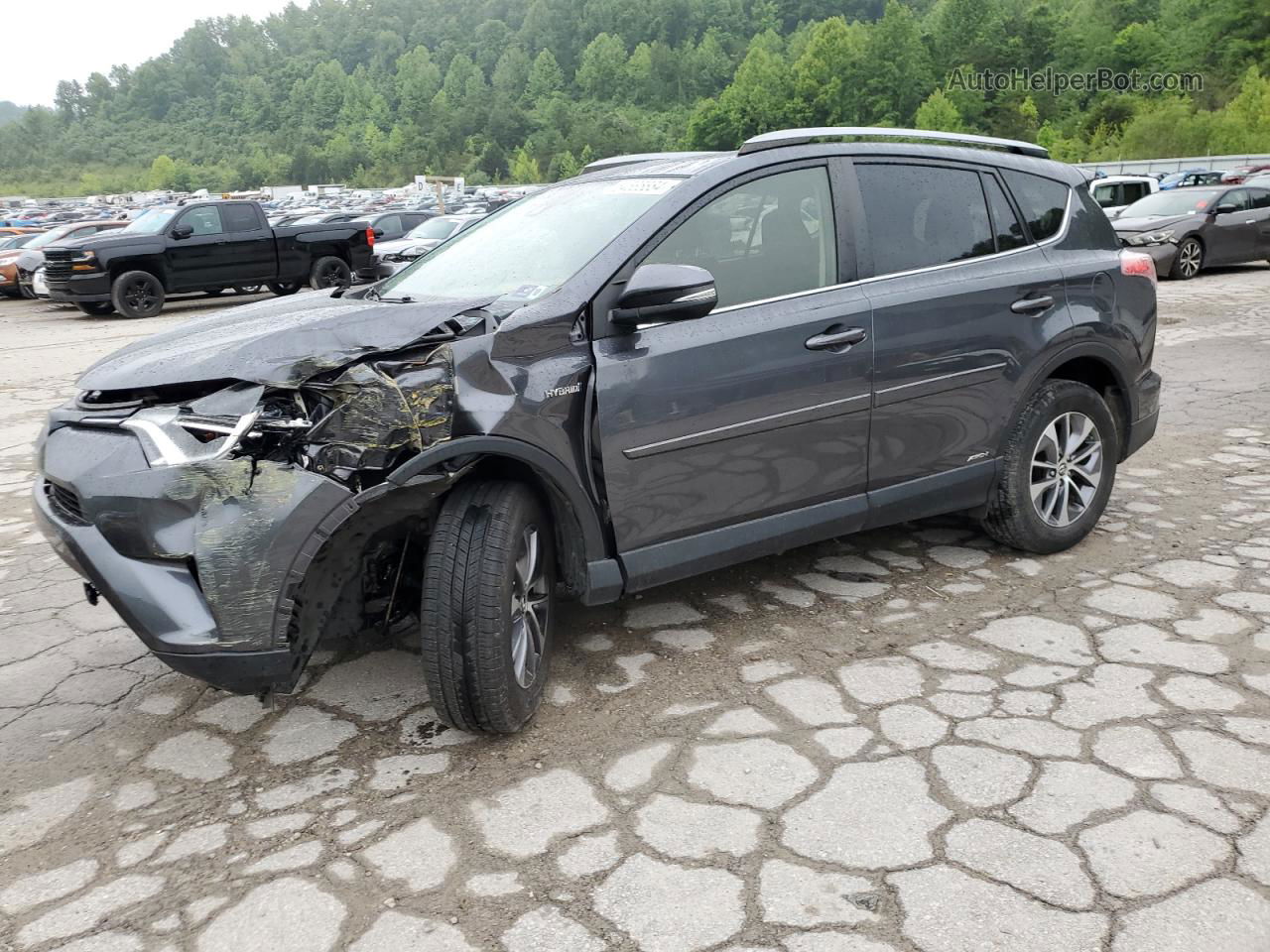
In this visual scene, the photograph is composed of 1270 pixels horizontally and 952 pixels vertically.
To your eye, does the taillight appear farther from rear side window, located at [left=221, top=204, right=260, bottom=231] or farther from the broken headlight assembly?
rear side window, located at [left=221, top=204, right=260, bottom=231]

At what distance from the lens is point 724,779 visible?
9.45 ft

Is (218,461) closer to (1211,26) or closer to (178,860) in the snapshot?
(178,860)

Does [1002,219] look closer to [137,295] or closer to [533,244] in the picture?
[533,244]

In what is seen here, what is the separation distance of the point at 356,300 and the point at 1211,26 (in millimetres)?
99092

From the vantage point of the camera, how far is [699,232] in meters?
3.56

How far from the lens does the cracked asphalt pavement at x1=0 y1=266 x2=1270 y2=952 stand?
2.35m

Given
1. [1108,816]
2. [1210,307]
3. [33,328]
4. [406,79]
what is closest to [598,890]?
[1108,816]

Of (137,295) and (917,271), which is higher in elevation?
(917,271)

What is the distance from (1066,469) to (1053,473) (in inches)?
2.8

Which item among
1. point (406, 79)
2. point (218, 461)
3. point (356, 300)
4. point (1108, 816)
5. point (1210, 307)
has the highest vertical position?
point (406, 79)

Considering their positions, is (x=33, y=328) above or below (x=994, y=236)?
below

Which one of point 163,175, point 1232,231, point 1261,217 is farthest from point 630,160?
point 163,175

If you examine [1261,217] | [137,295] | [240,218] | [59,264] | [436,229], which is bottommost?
[1261,217]

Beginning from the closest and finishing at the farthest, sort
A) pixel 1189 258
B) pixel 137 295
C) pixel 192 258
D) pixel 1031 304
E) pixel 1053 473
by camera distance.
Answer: pixel 1031 304
pixel 1053 473
pixel 1189 258
pixel 137 295
pixel 192 258
